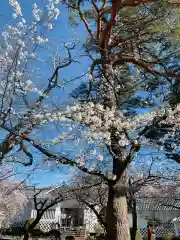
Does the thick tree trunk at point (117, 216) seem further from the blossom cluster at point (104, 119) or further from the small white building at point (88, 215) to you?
the small white building at point (88, 215)

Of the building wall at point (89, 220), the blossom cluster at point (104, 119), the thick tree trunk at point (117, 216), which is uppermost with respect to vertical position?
the blossom cluster at point (104, 119)

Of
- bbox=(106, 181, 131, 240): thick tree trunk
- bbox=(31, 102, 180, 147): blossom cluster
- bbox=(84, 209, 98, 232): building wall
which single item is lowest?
bbox=(84, 209, 98, 232): building wall

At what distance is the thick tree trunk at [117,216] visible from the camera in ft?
18.5

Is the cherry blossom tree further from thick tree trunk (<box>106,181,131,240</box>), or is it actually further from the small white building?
the small white building

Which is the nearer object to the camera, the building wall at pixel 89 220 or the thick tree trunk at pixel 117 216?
the thick tree trunk at pixel 117 216

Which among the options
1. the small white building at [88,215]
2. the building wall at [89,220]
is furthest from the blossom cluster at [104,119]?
the building wall at [89,220]

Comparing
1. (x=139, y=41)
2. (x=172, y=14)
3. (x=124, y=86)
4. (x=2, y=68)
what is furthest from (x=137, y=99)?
(x=2, y=68)

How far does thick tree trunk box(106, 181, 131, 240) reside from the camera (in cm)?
563

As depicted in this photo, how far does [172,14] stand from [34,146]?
12.7 ft

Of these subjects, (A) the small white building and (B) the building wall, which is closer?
(A) the small white building

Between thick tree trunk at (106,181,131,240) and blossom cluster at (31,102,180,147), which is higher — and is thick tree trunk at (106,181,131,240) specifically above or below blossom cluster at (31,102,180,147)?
below

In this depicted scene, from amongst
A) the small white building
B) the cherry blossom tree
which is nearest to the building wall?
the small white building

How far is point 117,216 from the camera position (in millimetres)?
5723

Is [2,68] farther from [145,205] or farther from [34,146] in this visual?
[145,205]
